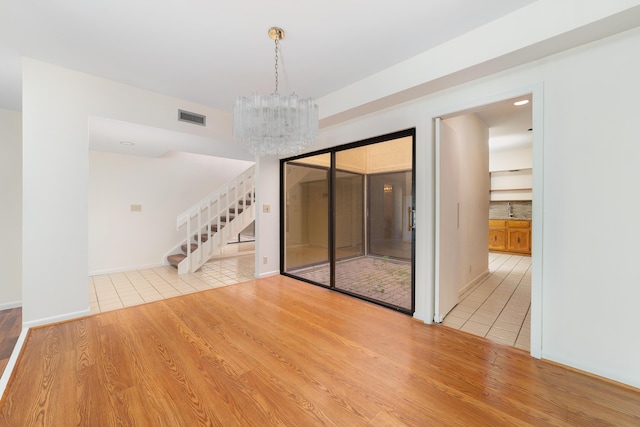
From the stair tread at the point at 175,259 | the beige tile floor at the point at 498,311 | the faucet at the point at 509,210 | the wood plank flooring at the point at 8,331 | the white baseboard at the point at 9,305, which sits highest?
the faucet at the point at 509,210

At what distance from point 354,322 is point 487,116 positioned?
12.6 feet

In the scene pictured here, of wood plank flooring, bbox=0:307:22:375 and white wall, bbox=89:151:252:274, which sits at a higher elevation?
white wall, bbox=89:151:252:274

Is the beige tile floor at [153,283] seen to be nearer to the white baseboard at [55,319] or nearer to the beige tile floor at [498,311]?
the white baseboard at [55,319]

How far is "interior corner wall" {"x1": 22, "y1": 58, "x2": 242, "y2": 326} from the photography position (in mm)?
2508

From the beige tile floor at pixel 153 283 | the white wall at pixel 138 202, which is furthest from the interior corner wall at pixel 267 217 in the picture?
the white wall at pixel 138 202

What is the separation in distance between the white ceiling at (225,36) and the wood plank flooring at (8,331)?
284 cm

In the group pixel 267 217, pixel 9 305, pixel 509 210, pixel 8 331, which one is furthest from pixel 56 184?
pixel 509 210

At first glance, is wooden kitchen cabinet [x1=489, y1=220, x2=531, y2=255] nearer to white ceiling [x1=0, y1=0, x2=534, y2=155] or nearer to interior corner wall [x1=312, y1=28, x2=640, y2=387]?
interior corner wall [x1=312, y1=28, x2=640, y2=387]

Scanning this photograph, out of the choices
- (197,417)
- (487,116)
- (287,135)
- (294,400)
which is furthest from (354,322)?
(487,116)

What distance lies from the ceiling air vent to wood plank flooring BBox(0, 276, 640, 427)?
2628 mm

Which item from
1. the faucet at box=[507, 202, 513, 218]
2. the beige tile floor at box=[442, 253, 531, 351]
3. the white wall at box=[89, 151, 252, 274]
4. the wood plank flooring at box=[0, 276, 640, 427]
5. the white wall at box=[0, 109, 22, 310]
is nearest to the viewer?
the wood plank flooring at box=[0, 276, 640, 427]

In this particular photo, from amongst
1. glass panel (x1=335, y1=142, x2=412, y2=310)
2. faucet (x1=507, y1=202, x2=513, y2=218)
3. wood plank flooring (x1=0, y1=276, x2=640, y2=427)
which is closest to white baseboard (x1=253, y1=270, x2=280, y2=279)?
Answer: glass panel (x1=335, y1=142, x2=412, y2=310)

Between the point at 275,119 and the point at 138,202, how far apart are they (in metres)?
4.75

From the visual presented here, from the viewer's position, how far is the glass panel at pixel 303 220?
450cm
